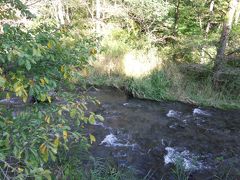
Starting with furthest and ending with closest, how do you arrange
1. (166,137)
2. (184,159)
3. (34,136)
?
(166,137), (184,159), (34,136)

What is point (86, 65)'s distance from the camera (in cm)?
261

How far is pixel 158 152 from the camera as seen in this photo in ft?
18.6

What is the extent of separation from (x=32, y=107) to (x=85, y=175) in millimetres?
1785

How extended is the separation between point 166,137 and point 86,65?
4.19 meters

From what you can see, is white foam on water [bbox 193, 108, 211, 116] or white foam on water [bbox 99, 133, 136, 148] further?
white foam on water [bbox 193, 108, 211, 116]

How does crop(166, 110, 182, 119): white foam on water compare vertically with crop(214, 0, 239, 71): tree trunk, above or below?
below

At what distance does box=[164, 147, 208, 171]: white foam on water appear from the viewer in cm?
516

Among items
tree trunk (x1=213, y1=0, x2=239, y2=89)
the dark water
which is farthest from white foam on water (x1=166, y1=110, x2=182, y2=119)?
tree trunk (x1=213, y1=0, x2=239, y2=89)

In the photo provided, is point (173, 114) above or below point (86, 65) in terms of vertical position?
below

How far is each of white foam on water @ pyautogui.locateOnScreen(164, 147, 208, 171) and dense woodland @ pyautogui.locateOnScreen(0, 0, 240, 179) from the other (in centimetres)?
151

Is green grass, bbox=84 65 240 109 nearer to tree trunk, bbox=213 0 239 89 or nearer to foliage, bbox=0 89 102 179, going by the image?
tree trunk, bbox=213 0 239 89

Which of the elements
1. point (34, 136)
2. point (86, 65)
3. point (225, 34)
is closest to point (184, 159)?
point (86, 65)

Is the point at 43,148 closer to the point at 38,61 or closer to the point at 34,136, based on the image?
the point at 34,136

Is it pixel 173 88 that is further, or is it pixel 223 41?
pixel 173 88
